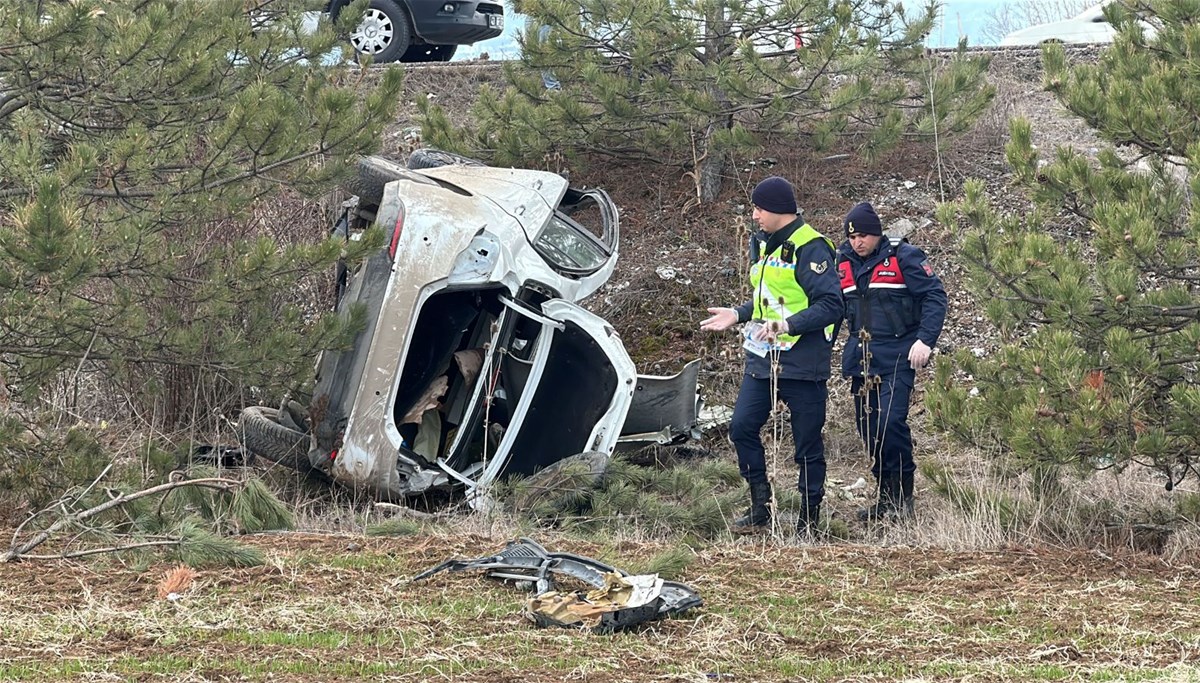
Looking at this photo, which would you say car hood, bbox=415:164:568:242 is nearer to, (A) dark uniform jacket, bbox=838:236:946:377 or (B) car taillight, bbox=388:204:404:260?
(B) car taillight, bbox=388:204:404:260

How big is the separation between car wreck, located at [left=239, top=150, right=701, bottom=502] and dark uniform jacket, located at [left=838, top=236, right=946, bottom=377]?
4.40 feet

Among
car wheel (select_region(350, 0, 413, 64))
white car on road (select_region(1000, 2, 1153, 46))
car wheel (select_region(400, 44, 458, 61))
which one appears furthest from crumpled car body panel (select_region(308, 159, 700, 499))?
white car on road (select_region(1000, 2, 1153, 46))

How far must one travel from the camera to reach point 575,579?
5.25 m

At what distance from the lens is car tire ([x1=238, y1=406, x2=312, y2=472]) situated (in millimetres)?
7961

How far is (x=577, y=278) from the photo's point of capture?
26.3ft

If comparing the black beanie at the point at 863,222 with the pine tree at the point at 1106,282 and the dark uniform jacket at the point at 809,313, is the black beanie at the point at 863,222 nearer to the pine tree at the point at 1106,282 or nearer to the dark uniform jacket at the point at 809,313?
the dark uniform jacket at the point at 809,313

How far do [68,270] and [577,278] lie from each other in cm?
283

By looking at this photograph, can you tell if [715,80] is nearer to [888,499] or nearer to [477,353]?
[477,353]

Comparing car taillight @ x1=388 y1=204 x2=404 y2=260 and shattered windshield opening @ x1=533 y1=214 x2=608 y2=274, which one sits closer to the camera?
car taillight @ x1=388 y1=204 x2=404 y2=260

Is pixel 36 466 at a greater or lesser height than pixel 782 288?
lesser

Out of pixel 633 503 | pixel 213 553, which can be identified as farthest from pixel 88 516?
pixel 633 503

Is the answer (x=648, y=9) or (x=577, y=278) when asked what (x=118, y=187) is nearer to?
(x=577, y=278)

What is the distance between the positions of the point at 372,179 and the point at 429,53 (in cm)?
810

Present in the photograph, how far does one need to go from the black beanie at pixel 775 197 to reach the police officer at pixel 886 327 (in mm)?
602
